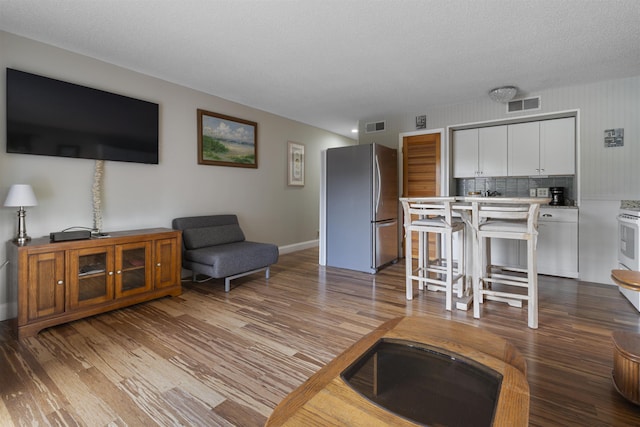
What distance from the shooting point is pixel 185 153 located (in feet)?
12.8

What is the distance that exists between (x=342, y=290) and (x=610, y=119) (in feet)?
12.7

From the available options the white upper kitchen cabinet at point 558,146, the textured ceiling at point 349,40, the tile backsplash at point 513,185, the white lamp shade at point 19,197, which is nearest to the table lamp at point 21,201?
the white lamp shade at point 19,197

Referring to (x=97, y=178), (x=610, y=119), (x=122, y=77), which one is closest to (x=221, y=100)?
(x=122, y=77)

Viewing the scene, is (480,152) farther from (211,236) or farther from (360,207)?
(211,236)

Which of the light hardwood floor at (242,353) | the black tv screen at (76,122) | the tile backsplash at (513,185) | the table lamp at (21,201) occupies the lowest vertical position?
the light hardwood floor at (242,353)

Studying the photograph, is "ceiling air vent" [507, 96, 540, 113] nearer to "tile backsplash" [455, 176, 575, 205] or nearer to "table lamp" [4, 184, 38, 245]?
"tile backsplash" [455, 176, 575, 205]

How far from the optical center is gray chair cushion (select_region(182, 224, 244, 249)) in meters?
3.59

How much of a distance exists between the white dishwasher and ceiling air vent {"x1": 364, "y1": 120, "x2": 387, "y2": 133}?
2729mm

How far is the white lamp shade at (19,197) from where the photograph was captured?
2355mm

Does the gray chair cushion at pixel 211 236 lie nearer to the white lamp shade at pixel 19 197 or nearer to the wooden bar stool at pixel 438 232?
the white lamp shade at pixel 19 197

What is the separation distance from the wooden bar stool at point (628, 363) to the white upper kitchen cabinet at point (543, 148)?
9.51ft

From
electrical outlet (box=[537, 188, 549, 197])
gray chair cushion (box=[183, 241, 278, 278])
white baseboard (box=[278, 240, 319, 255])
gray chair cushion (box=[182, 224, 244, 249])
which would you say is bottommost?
white baseboard (box=[278, 240, 319, 255])

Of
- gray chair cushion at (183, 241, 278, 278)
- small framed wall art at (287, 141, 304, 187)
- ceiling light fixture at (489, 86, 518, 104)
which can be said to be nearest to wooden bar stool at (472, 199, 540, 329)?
ceiling light fixture at (489, 86, 518, 104)

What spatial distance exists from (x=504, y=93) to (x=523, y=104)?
19.7 inches
